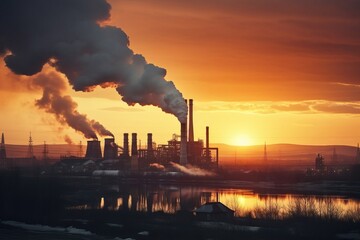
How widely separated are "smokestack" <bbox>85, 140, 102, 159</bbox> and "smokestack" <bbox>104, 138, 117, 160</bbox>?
83.6 inches

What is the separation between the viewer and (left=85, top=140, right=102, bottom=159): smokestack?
98262 mm

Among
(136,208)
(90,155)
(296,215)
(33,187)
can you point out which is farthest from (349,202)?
(90,155)

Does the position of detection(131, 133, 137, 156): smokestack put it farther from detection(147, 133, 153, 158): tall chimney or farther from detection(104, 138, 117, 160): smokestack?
detection(104, 138, 117, 160): smokestack

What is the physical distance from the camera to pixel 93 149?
9881cm

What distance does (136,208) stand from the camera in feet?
161

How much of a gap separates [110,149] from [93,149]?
3.66 m

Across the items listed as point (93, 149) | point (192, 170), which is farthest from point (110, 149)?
point (192, 170)

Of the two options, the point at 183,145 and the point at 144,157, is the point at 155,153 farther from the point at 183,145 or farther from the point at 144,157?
the point at 183,145

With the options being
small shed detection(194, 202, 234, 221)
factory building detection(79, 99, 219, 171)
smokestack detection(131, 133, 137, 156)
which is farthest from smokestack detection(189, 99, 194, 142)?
small shed detection(194, 202, 234, 221)

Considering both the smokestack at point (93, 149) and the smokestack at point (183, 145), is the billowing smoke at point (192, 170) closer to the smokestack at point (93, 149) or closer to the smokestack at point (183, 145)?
the smokestack at point (183, 145)

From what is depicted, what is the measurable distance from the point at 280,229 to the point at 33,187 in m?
26.7

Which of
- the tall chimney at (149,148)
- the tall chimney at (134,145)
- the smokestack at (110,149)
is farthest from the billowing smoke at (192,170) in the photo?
the smokestack at (110,149)

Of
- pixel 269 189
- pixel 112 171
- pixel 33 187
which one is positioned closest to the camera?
pixel 33 187

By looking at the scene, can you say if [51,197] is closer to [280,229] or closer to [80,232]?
[80,232]
